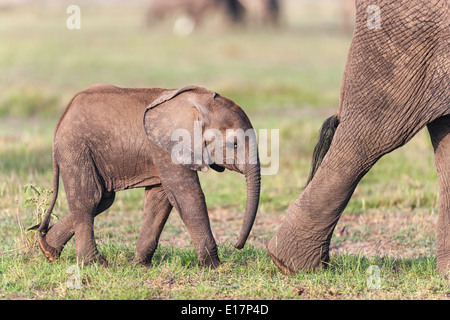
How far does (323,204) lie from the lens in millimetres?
5051

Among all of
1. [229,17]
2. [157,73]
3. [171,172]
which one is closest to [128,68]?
[157,73]

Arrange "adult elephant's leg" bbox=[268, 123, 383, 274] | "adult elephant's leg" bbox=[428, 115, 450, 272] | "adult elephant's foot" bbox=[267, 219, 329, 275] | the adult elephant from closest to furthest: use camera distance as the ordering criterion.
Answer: the adult elephant < "adult elephant's leg" bbox=[268, 123, 383, 274] < "adult elephant's leg" bbox=[428, 115, 450, 272] < "adult elephant's foot" bbox=[267, 219, 329, 275]

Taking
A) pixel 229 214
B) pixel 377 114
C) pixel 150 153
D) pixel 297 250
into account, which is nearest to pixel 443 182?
pixel 377 114

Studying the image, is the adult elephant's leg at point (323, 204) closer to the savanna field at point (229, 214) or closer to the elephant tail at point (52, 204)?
the savanna field at point (229, 214)

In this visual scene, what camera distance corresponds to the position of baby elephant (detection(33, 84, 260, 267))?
497cm

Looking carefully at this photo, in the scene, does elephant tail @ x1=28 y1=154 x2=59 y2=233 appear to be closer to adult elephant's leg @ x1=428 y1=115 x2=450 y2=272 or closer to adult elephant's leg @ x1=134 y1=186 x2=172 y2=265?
adult elephant's leg @ x1=134 y1=186 x2=172 y2=265

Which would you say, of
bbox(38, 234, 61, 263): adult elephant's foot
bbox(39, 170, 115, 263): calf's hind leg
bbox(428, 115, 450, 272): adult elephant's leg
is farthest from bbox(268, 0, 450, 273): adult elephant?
bbox(38, 234, 61, 263): adult elephant's foot

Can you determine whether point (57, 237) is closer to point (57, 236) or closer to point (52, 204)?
point (57, 236)

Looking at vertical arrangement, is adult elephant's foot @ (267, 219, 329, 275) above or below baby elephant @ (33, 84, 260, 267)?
below

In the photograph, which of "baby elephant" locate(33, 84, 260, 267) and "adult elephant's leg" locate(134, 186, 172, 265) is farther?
"adult elephant's leg" locate(134, 186, 172, 265)

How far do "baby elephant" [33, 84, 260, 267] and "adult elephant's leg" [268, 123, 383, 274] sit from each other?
394 millimetres

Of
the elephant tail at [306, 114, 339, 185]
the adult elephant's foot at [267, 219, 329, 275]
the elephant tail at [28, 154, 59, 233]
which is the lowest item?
the adult elephant's foot at [267, 219, 329, 275]

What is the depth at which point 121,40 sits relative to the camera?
23.5m
